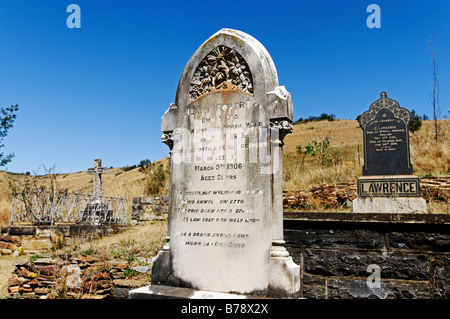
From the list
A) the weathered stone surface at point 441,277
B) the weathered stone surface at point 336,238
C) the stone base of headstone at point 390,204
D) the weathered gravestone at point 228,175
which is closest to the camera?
the weathered gravestone at point 228,175

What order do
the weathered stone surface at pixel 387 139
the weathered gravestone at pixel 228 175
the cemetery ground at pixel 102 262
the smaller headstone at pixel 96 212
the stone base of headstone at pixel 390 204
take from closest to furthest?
1. the weathered gravestone at pixel 228 175
2. the cemetery ground at pixel 102 262
3. the stone base of headstone at pixel 390 204
4. the weathered stone surface at pixel 387 139
5. the smaller headstone at pixel 96 212

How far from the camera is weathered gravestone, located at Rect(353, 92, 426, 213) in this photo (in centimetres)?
812

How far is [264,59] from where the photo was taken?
362 cm

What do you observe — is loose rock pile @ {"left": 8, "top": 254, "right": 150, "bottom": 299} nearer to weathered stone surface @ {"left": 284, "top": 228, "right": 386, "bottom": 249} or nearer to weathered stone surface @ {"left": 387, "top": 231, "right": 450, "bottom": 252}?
weathered stone surface @ {"left": 284, "top": 228, "right": 386, "bottom": 249}

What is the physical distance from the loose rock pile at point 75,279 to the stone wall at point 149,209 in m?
6.37

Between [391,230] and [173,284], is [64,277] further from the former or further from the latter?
[391,230]

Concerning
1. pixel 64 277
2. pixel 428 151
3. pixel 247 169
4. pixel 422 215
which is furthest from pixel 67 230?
pixel 428 151

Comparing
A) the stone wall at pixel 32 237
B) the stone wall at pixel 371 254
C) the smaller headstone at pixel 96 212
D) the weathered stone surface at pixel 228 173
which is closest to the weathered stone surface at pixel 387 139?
the stone wall at pixel 371 254

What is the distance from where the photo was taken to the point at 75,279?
18.4ft

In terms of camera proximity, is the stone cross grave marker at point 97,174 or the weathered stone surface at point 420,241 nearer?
the weathered stone surface at point 420,241

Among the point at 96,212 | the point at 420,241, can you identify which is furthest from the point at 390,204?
the point at 96,212

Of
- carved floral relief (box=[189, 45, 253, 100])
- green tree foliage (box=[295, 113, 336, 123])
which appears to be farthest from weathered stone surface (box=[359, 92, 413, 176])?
green tree foliage (box=[295, 113, 336, 123])

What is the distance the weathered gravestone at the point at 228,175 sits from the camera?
3.30 metres

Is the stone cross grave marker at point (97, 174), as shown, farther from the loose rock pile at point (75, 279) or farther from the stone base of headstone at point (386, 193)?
the stone base of headstone at point (386, 193)
